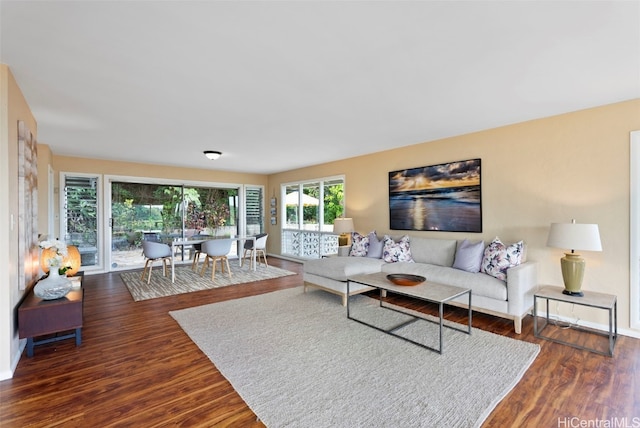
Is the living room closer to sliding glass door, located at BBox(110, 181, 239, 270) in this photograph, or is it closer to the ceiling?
the ceiling

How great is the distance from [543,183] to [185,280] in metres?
5.66

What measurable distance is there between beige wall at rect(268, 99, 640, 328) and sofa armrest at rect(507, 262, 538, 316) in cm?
50

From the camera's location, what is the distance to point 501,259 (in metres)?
3.38

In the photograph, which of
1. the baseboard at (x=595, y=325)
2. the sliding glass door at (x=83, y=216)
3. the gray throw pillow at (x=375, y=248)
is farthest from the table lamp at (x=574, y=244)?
the sliding glass door at (x=83, y=216)

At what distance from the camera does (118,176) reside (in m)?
6.38

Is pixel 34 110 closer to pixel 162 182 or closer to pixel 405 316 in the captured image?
pixel 162 182

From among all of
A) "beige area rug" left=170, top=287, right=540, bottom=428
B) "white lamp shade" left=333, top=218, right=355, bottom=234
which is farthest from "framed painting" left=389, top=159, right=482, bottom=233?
"beige area rug" left=170, top=287, right=540, bottom=428

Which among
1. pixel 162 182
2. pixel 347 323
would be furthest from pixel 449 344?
pixel 162 182

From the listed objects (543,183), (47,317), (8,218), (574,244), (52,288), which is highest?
(543,183)

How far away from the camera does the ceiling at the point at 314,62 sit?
170 cm

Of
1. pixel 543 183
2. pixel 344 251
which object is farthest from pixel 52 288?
pixel 543 183

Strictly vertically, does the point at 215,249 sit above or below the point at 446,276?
above

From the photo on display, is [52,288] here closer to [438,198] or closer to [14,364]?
[14,364]

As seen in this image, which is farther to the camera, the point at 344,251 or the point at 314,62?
the point at 344,251
